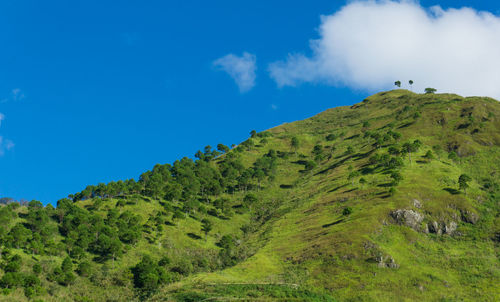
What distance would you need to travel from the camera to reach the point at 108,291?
92062 mm

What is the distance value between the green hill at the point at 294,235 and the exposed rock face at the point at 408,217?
0.32 m

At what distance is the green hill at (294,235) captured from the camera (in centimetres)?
8269

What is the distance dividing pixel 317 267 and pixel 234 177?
99.8 meters

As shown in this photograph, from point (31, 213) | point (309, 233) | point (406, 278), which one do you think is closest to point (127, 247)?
point (31, 213)

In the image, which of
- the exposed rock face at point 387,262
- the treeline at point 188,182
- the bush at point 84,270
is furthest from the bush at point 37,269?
the exposed rock face at point 387,262

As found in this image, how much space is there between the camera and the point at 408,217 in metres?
105

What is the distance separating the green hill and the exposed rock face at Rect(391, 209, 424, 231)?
0.32 metres

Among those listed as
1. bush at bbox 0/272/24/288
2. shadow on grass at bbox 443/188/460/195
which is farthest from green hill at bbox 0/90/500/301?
shadow on grass at bbox 443/188/460/195

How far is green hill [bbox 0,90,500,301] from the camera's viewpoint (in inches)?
3255

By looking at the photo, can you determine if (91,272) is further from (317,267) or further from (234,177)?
(234,177)

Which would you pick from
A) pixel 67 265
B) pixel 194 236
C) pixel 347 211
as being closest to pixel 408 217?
pixel 347 211

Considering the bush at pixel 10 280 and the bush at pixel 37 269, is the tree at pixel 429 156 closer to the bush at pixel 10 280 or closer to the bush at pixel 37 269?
the bush at pixel 37 269

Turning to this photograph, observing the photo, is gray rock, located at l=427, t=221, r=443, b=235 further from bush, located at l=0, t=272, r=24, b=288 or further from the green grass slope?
bush, located at l=0, t=272, r=24, b=288

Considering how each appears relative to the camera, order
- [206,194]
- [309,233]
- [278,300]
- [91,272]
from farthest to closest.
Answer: [206,194], [309,233], [91,272], [278,300]
